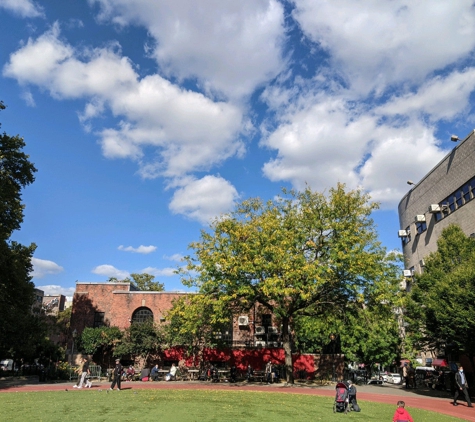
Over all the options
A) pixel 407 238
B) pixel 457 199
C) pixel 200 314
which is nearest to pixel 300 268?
pixel 200 314

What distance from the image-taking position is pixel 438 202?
109 ft

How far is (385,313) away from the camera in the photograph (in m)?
25.4

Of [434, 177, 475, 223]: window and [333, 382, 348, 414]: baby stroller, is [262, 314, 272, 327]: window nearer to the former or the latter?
[434, 177, 475, 223]: window

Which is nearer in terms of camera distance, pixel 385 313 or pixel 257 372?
pixel 385 313

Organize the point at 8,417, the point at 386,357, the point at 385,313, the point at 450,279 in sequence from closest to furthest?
the point at 8,417 → the point at 450,279 → the point at 385,313 → the point at 386,357

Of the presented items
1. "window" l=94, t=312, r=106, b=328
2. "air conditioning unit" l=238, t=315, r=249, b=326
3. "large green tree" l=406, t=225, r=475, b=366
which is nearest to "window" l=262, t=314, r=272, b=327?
"air conditioning unit" l=238, t=315, r=249, b=326

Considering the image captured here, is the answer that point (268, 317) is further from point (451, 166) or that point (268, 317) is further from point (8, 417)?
point (8, 417)

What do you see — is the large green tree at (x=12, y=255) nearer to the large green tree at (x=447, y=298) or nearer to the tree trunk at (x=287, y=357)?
the tree trunk at (x=287, y=357)

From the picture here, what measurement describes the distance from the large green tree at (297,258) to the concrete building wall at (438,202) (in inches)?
290

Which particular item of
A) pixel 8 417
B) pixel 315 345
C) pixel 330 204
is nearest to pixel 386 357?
pixel 315 345

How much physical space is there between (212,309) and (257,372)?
8.58m

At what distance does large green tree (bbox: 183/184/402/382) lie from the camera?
24.0m

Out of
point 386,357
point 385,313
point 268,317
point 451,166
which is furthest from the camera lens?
point 386,357

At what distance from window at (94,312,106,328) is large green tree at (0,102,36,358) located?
10915mm
